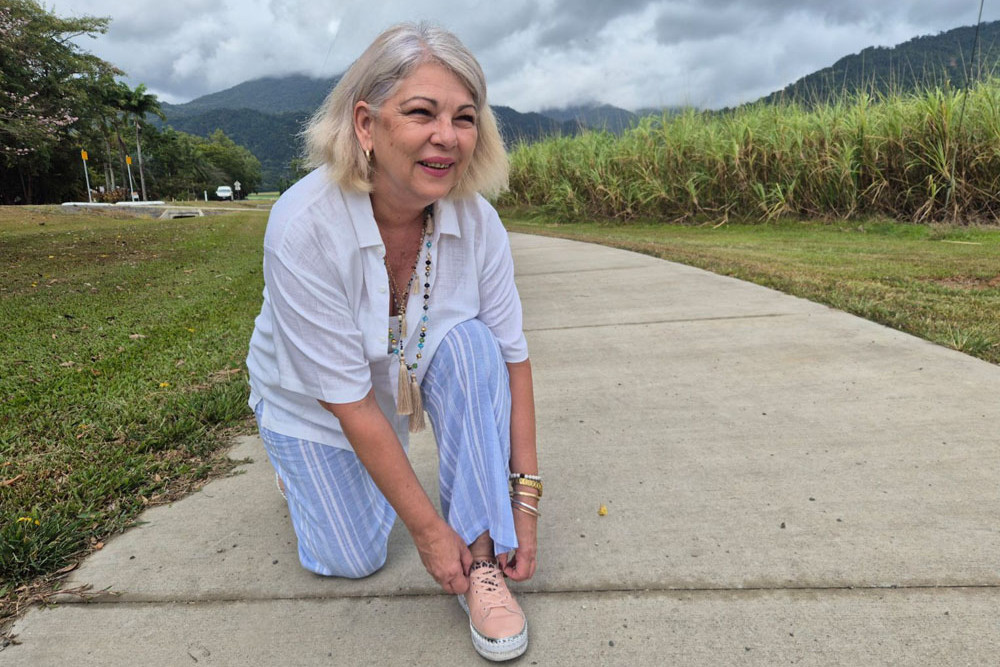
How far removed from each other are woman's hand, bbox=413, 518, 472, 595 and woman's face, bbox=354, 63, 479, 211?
0.78 metres

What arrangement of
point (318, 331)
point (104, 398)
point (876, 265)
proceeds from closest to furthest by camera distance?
point (318, 331) < point (104, 398) < point (876, 265)

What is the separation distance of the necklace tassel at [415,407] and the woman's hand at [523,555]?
35 centimetres

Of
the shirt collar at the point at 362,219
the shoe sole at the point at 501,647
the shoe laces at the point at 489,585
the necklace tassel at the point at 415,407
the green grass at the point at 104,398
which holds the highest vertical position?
the shirt collar at the point at 362,219

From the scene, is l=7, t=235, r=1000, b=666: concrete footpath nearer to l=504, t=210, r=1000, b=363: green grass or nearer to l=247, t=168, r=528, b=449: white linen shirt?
l=247, t=168, r=528, b=449: white linen shirt

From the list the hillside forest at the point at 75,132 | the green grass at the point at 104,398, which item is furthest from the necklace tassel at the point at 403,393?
the hillside forest at the point at 75,132

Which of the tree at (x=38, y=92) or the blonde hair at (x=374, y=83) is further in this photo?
the tree at (x=38, y=92)

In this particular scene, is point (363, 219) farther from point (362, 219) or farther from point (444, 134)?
point (444, 134)

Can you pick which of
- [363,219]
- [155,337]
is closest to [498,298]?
[363,219]

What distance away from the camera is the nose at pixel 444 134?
1.57 m

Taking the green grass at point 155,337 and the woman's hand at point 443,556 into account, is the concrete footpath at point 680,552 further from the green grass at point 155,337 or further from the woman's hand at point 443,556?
the green grass at point 155,337

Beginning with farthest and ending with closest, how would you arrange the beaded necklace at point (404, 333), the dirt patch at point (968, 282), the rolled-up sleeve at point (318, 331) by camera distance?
the dirt patch at point (968, 282) < the beaded necklace at point (404, 333) < the rolled-up sleeve at point (318, 331)

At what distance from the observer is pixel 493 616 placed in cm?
145

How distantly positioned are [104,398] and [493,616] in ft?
7.78

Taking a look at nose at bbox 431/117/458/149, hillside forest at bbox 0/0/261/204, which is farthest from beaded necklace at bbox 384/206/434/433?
hillside forest at bbox 0/0/261/204
